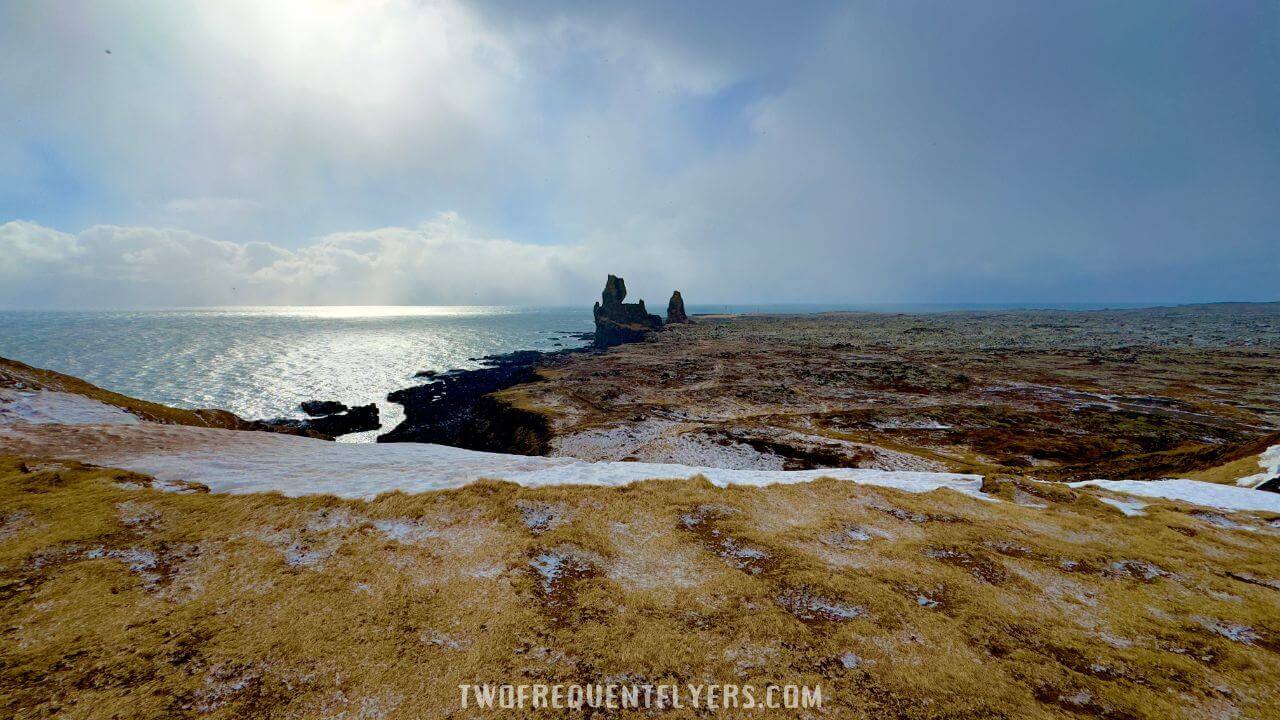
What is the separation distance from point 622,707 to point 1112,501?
19.7 meters

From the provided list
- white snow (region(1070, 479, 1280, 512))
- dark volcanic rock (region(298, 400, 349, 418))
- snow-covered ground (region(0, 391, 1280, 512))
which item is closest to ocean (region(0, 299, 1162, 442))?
dark volcanic rock (region(298, 400, 349, 418))

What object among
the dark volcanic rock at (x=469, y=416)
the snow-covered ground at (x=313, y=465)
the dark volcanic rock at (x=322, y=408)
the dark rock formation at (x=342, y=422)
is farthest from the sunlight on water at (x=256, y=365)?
the snow-covered ground at (x=313, y=465)

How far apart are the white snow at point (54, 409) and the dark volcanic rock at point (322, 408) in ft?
139

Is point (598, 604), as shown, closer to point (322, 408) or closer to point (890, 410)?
point (890, 410)

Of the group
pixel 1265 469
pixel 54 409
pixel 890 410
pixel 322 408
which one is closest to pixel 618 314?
pixel 322 408

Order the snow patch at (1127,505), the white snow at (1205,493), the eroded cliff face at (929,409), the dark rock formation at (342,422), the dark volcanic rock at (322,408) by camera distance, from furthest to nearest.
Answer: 1. the dark volcanic rock at (322,408)
2. the dark rock formation at (342,422)
3. the eroded cliff face at (929,409)
4. the white snow at (1205,493)
5. the snow patch at (1127,505)

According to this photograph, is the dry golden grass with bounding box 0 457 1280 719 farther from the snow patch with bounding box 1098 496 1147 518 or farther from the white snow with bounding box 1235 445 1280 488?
the white snow with bounding box 1235 445 1280 488

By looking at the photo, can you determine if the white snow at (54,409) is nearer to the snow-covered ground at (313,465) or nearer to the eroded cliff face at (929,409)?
the snow-covered ground at (313,465)

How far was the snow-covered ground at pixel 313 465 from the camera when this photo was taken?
1412cm

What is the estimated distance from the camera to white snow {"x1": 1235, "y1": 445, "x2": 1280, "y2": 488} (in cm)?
1675

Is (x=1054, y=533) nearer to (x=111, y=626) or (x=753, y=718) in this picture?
(x=753, y=718)

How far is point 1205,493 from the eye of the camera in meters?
16.1

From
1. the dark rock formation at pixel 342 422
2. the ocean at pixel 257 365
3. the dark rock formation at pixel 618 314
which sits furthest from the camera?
the dark rock formation at pixel 618 314

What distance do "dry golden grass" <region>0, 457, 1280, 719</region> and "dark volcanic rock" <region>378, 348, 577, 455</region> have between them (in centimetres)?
2621
